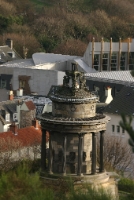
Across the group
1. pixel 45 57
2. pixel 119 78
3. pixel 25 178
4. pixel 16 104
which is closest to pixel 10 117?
pixel 16 104

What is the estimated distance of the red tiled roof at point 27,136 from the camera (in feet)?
207

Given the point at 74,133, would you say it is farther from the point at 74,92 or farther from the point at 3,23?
the point at 3,23

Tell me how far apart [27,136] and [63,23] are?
284 feet

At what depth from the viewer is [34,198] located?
32.5 metres

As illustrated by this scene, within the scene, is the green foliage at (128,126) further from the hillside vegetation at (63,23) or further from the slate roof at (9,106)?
the hillside vegetation at (63,23)

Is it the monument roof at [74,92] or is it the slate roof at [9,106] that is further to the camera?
the slate roof at [9,106]

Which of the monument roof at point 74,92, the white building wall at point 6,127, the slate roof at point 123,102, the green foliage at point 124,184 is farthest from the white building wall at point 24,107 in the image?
the monument roof at point 74,92

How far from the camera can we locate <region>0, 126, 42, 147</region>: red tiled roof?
63.2 meters

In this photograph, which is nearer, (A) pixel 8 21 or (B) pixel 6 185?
(B) pixel 6 185

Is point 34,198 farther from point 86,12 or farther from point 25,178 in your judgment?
point 86,12

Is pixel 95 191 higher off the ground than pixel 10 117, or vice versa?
pixel 95 191

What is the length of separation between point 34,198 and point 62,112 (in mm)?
10510

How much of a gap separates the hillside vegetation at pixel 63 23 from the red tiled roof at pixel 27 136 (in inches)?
2621

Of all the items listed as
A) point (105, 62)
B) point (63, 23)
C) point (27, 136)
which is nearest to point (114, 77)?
point (105, 62)
